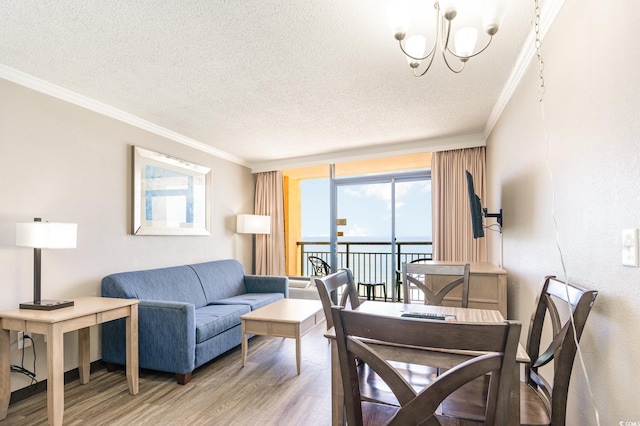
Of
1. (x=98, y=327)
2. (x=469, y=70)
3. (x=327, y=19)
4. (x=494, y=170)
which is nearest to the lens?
(x=327, y=19)

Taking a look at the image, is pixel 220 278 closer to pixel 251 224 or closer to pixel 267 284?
pixel 267 284

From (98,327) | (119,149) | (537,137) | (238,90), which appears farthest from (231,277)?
(537,137)

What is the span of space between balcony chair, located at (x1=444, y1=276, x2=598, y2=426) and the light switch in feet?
0.54

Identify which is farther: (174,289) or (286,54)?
(174,289)

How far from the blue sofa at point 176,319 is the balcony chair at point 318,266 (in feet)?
7.48

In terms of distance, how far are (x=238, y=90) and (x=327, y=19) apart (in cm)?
121

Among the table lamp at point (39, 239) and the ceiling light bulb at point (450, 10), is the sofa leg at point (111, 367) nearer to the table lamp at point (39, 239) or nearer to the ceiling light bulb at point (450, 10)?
the table lamp at point (39, 239)

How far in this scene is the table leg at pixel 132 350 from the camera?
2531mm

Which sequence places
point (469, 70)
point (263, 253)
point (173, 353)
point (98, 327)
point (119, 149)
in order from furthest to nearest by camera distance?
point (263, 253), point (119, 149), point (98, 327), point (173, 353), point (469, 70)

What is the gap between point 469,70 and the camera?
2508 millimetres

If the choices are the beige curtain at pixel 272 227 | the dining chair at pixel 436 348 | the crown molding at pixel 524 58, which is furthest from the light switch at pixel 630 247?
the beige curtain at pixel 272 227

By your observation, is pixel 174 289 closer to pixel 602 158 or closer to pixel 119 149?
pixel 119 149

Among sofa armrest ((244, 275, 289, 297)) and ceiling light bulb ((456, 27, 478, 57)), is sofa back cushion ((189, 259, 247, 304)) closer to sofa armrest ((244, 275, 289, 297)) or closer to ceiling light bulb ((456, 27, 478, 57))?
sofa armrest ((244, 275, 289, 297))

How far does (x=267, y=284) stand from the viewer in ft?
14.8
